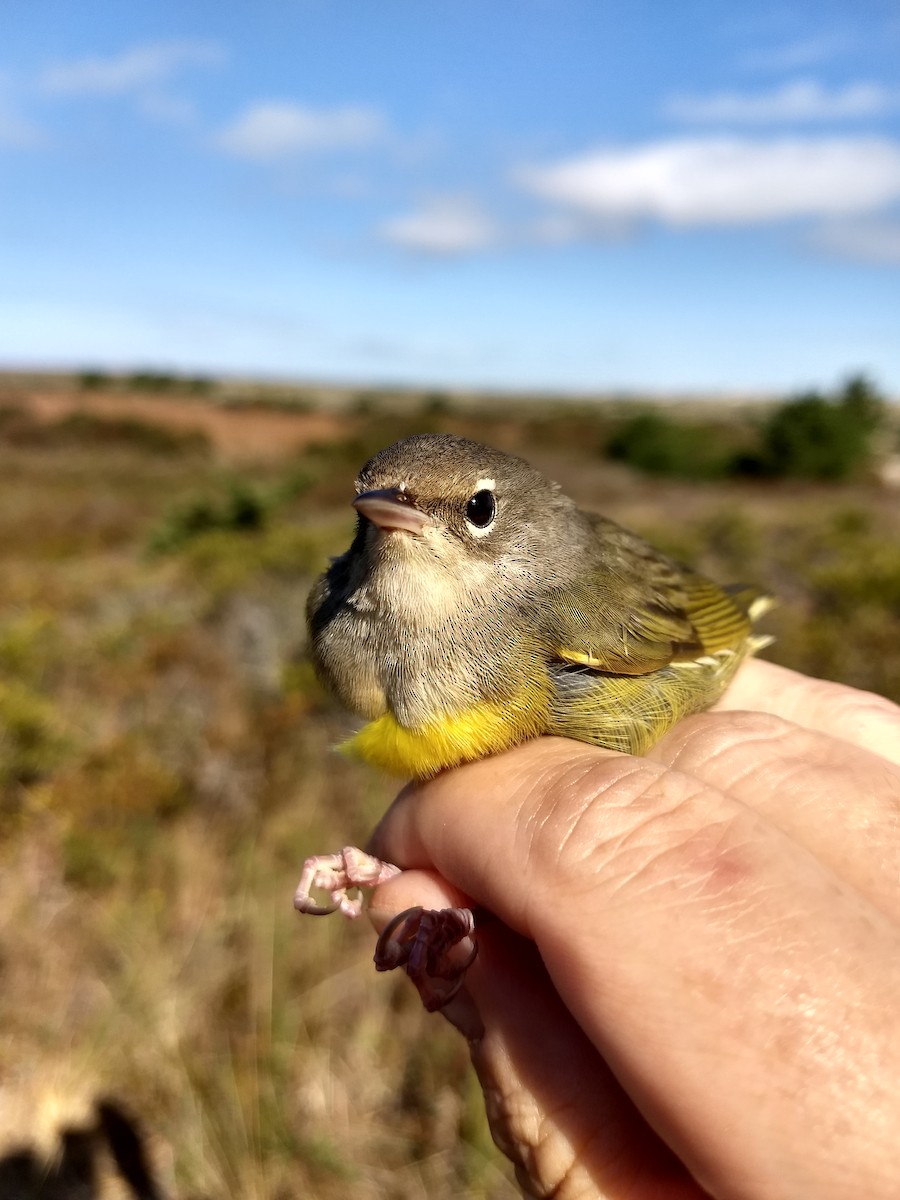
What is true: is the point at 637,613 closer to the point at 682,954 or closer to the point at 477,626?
the point at 477,626

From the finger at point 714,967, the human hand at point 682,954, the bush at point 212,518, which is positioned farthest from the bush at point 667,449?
the finger at point 714,967

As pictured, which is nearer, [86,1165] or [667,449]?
[86,1165]

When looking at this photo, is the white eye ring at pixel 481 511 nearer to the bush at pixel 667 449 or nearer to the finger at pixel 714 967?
the finger at pixel 714 967

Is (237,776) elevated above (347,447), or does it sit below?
below

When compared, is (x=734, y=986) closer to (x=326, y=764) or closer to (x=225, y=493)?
(x=326, y=764)

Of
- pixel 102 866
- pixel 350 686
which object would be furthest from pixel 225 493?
pixel 350 686

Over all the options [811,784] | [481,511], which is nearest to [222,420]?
[481,511]
